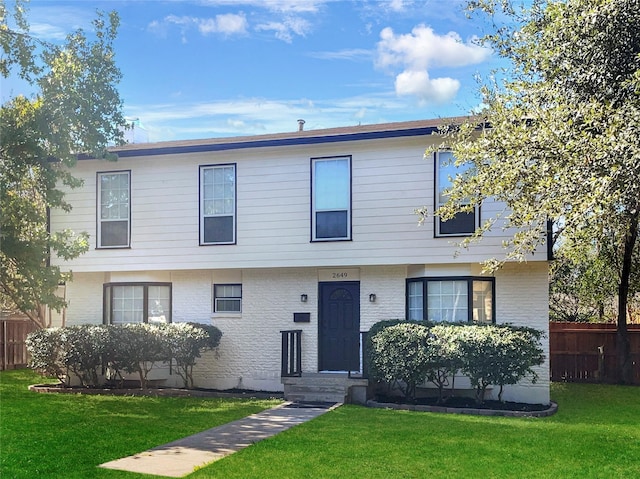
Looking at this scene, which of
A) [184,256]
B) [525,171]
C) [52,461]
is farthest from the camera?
[184,256]

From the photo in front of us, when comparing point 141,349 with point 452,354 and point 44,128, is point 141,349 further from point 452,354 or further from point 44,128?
point 452,354

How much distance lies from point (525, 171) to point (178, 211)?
8.79 meters

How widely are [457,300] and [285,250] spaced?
388cm

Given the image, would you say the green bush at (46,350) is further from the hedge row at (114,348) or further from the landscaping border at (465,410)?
the landscaping border at (465,410)

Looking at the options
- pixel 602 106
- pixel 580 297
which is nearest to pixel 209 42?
pixel 602 106

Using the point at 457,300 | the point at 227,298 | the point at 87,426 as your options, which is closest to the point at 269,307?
the point at 227,298

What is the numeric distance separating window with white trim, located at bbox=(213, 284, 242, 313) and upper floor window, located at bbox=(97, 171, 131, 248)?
8.02 ft

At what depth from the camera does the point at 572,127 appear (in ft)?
28.9

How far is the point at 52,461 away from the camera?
8109mm

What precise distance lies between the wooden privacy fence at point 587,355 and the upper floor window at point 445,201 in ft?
19.8

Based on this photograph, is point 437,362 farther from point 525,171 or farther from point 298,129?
point 298,129

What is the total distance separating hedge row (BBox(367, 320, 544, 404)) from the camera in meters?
12.0

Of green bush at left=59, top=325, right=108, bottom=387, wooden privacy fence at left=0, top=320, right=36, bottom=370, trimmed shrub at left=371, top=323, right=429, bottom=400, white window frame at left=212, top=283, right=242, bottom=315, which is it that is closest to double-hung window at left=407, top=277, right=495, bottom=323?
trimmed shrub at left=371, top=323, right=429, bottom=400

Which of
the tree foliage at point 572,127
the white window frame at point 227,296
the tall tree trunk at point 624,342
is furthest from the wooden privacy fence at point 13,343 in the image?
the tall tree trunk at point 624,342
